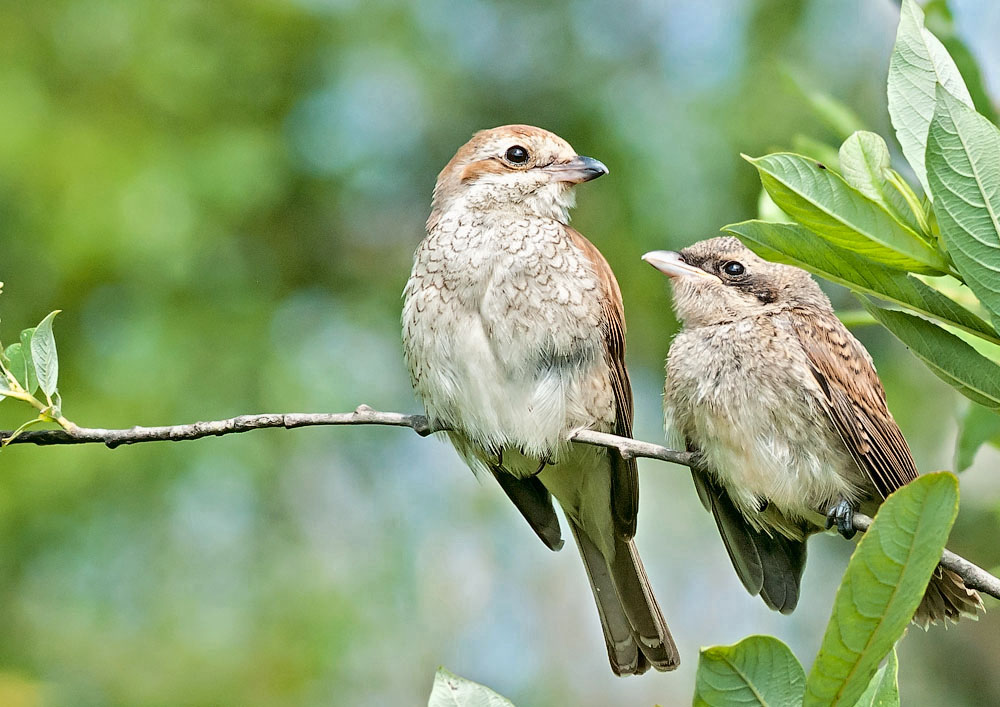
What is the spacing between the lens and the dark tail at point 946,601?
2.77m

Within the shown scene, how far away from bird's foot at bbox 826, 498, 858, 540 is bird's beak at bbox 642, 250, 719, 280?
0.88 metres

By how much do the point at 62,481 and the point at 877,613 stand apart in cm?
647

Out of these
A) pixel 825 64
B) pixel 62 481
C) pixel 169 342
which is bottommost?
pixel 62 481

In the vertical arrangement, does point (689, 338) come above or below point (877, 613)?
above

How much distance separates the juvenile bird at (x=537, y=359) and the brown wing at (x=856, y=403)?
789 millimetres

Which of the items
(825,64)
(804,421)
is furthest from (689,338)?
(825,64)

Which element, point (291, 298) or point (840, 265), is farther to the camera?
point (291, 298)

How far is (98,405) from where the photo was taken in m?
7.16

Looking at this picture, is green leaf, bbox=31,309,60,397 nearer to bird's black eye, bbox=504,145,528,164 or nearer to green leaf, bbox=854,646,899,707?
green leaf, bbox=854,646,899,707

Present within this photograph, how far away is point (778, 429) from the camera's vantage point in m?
3.20

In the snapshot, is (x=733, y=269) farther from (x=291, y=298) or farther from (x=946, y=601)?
(x=291, y=298)

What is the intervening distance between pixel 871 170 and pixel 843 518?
122 centimetres

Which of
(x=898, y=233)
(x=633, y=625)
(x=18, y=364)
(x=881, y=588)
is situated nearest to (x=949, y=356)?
(x=898, y=233)

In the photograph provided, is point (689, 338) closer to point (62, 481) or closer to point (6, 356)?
point (6, 356)
